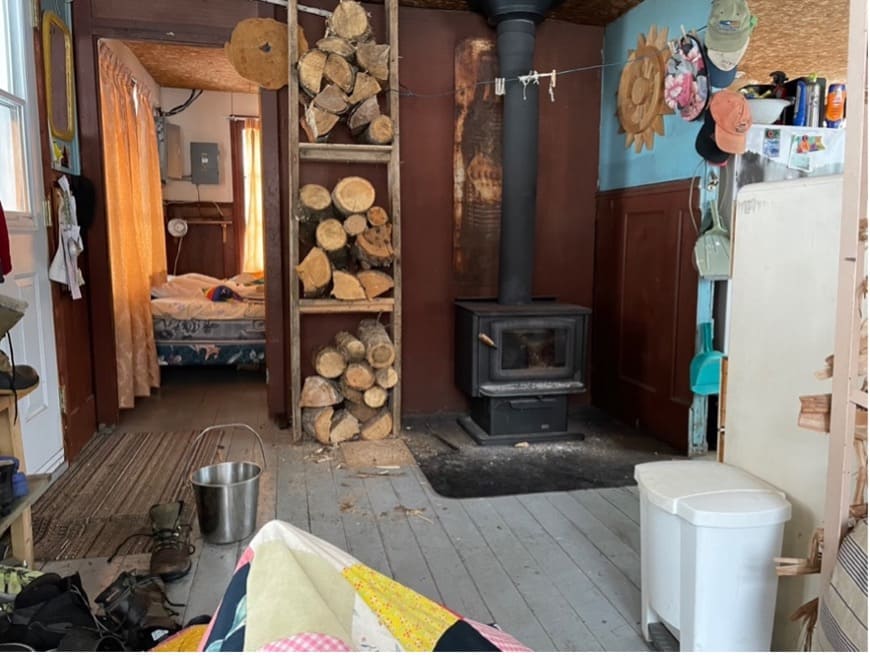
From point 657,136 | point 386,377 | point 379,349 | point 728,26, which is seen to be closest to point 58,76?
point 379,349

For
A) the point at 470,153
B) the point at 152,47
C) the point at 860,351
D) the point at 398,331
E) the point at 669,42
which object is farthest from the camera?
the point at 152,47

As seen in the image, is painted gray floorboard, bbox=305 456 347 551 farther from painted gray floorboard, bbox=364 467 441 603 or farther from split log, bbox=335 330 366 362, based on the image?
split log, bbox=335 330 366 362

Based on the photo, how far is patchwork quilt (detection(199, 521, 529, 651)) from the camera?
716 mm

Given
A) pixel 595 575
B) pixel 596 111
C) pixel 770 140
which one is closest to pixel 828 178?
pixel 595 575

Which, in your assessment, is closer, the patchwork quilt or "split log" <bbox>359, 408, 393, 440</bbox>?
the patchwork quilt

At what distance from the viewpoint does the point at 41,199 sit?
291cm

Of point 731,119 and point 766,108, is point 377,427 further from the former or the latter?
point 766,108

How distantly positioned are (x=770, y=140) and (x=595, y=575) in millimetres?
2044

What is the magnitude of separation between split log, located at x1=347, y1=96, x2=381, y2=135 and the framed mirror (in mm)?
1394

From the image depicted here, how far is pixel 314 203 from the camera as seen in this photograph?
3338mm

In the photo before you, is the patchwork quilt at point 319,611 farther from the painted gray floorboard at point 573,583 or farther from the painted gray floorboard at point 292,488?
the painted gray floorboard at point 292,488

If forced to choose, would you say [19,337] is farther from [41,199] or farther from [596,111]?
[596,111]

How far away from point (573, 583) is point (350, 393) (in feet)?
5.69

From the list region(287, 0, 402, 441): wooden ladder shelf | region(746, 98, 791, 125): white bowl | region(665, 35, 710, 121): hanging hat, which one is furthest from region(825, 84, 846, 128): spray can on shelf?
region(287, 0, 402, 441): wooden ladder shelf
